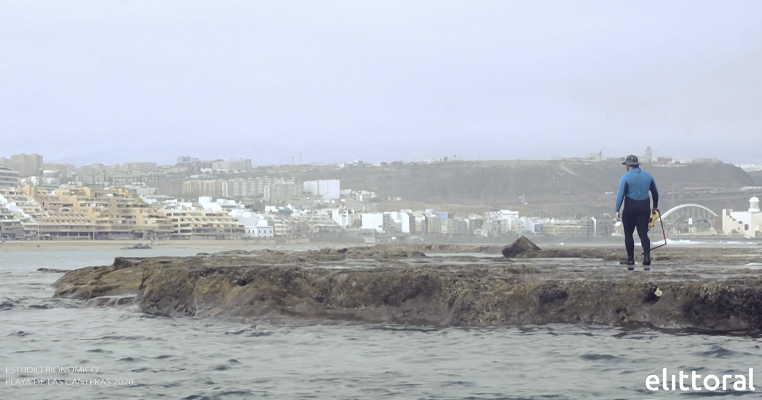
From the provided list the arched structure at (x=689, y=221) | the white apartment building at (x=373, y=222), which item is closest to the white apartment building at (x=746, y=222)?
the arched structure at (x=689, y=221)

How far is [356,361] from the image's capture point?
7645 millimetres

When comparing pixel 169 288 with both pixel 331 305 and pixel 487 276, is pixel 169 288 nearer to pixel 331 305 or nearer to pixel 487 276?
pixel 331 305

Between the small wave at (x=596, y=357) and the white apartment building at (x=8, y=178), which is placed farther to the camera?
the white apartment building at (x=8, y=178)

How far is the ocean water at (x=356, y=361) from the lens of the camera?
6.53 meters

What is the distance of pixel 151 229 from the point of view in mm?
128375

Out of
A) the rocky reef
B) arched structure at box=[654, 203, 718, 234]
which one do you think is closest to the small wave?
the rocky reef

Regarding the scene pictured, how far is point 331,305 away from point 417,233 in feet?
472

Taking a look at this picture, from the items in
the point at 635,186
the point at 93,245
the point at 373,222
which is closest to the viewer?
the point at 635,186

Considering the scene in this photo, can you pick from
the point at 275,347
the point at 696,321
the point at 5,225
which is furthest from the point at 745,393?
the point at 5,225

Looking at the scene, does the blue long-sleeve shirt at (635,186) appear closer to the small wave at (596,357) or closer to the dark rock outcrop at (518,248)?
the small wave at (596,357)

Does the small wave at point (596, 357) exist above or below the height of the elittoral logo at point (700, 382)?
above

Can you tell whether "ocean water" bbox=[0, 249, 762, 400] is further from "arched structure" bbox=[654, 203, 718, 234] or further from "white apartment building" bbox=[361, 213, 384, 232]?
"white apartment building" bbox=[361, 213, 384, 232]

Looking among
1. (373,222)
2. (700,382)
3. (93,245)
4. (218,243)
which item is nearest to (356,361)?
(700,382)

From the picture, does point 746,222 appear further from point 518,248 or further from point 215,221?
point 518,248
